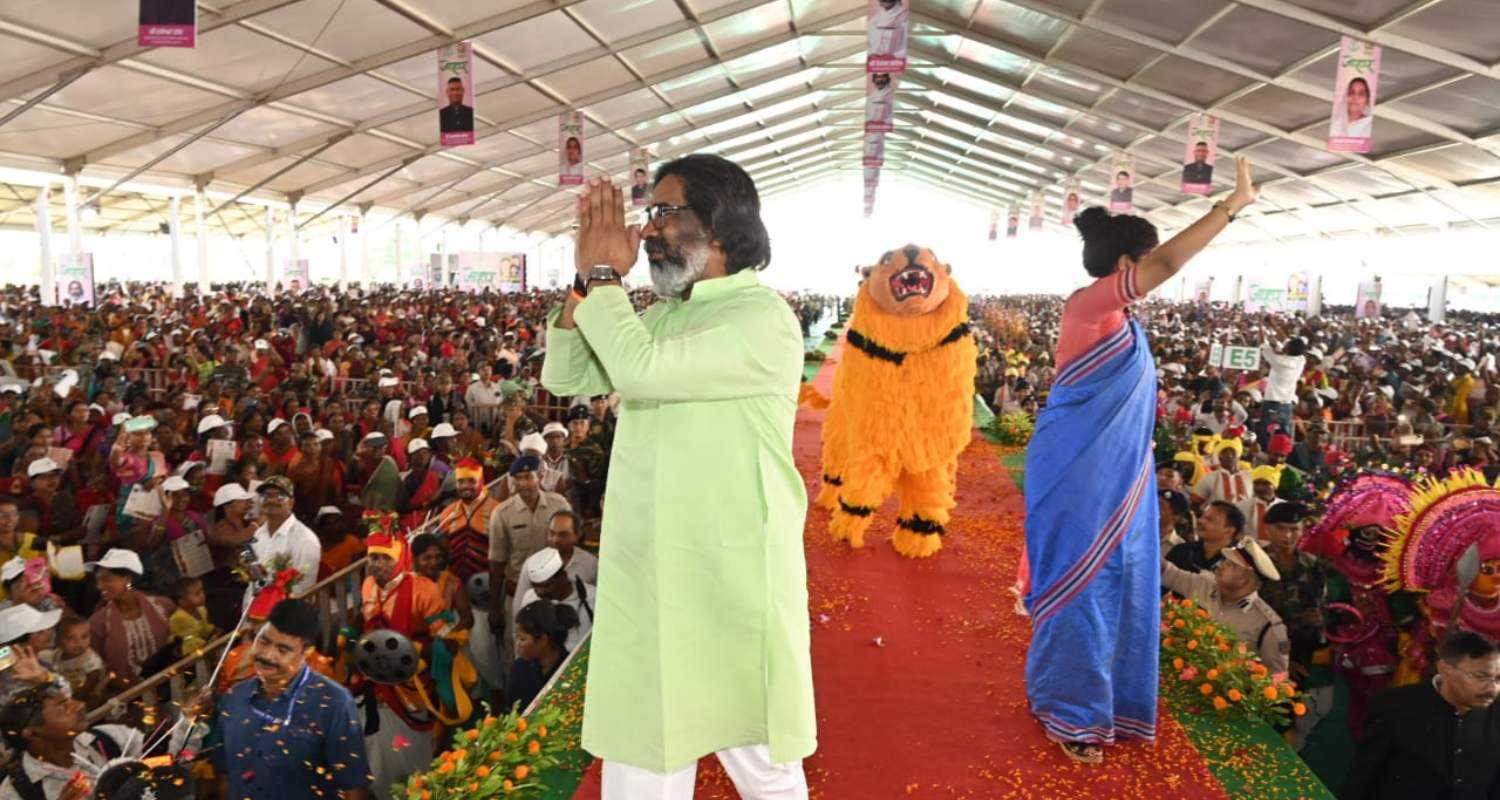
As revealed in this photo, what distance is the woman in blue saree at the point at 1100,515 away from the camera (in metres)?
2.99

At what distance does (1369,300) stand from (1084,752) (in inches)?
1087

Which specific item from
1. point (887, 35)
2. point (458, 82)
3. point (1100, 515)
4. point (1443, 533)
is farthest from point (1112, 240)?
point (458, 82)

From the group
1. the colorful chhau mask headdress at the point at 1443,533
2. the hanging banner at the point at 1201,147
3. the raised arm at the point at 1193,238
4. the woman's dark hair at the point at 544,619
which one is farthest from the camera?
the hanging banner at the point at 1201,147

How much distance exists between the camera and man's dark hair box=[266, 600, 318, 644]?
9.26ft

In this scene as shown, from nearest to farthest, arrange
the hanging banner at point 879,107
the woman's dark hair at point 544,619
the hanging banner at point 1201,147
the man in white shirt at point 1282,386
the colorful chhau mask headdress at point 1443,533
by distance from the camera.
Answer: the colorful chhau mask headdress at point 1443,533 < the woman's dark hair at point 544,619 < the man in white shirt at point 1282,386 < the hanging banner at point 879,107 < the hanging banner at point 1201,147

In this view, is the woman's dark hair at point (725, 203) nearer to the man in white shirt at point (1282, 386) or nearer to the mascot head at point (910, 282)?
the mascot head at point (910, 282)

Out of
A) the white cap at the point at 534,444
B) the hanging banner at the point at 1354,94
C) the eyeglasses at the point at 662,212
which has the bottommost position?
the white cap at the point at 534,444

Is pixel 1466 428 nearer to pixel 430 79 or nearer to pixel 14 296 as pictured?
pixel 430 79

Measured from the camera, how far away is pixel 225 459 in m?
6.29

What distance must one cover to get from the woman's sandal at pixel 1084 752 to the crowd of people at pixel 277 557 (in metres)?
2.03

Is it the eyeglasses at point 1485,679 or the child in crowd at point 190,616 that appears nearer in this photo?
the eyeglasses at point 1485,679

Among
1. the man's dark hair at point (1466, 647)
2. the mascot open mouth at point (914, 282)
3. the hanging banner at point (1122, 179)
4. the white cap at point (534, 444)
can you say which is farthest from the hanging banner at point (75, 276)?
the hanging banner at point (1122, 179)

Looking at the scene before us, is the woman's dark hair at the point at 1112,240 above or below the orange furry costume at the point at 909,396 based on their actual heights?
above

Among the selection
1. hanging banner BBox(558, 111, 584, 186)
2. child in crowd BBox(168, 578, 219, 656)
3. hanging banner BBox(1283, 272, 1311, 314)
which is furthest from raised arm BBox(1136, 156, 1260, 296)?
hanging banner BBox(1283, 272, 1311, 314)
